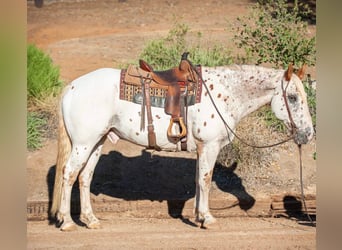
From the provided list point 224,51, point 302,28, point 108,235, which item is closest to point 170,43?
point 224,51

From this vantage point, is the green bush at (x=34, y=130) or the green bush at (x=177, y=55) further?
the green bush at (x=177, y=55)

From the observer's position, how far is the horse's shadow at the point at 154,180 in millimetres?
7988

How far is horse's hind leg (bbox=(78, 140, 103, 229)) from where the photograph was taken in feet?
22.4

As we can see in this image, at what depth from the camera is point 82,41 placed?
14617 mm

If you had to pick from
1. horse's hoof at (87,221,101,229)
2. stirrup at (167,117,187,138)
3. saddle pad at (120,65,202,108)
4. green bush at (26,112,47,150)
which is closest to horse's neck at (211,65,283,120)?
saddle pad at (120,65,202,108)

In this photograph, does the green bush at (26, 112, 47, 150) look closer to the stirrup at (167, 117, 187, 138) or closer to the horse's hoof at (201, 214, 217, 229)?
the stirrup at (167, 117, 187, 138)

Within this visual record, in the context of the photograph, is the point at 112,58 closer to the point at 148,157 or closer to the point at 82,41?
the point at 82,41

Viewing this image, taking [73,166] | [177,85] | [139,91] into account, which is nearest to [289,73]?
[177,85]

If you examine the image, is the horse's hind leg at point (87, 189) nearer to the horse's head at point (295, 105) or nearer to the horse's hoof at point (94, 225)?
the horse's hoof at point (94, 225)

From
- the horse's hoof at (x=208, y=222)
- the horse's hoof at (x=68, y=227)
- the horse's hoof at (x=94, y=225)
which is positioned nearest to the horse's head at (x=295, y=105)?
the horse's hoof at (x=208, y=222)

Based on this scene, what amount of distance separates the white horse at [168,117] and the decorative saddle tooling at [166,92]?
0.20 feet

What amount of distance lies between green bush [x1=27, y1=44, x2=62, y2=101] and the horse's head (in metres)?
4.48

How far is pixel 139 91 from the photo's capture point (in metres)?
6.62
